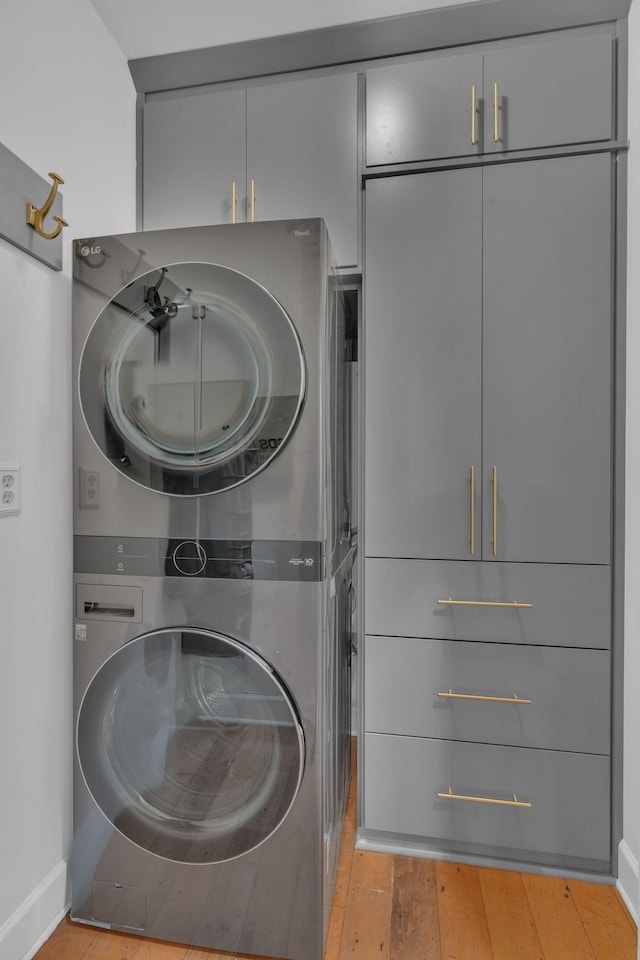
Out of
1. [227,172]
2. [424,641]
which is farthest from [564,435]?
[227,172]

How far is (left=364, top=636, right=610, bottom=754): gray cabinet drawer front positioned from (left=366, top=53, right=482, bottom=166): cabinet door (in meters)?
1.52

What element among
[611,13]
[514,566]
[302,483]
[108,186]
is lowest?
[514,566]

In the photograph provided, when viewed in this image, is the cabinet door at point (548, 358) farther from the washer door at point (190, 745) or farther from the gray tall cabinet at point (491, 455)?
the washer door at point (190, 745)

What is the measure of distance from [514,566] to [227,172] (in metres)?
1.56

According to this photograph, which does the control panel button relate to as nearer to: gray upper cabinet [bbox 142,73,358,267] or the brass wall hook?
A: the brass wall hook

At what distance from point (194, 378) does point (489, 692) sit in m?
→ 1.26

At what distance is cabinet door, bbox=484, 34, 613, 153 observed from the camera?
1552 mm

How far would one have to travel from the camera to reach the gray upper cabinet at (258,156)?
1.71m

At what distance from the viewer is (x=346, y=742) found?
1880 millimetres

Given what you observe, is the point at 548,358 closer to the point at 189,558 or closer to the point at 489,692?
the point at 489,692

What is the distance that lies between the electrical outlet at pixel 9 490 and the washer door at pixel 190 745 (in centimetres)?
44

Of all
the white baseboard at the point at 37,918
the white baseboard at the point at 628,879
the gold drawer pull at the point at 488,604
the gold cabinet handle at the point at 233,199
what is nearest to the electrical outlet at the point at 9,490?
the white baseboard at the point at 37,918

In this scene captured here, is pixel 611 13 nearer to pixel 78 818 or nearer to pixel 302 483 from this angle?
pixel 302 483

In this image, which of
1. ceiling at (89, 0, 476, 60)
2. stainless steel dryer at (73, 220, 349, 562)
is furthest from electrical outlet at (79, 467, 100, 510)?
ceiling at (89, 0, 476, 60)
